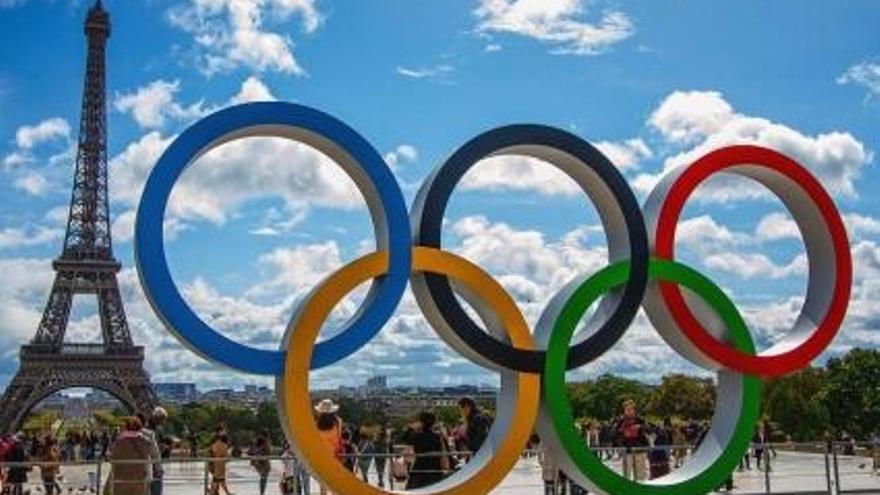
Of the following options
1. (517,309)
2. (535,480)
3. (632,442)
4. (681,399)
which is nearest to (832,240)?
(632,442)

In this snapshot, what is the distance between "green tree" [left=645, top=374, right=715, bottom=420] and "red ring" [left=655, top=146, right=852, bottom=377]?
56.8m

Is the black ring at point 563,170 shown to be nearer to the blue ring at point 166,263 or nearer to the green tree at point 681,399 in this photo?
the blue ring at point 166,263

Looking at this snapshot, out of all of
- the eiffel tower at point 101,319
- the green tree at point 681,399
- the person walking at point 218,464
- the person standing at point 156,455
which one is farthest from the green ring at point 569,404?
the green tree at point 681,399

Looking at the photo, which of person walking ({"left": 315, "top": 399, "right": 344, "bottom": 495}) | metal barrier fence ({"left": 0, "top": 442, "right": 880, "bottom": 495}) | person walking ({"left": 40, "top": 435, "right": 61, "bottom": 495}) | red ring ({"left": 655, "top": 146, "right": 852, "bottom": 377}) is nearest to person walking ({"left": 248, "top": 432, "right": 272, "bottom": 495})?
metal barrier fence ({"left": 0, "top": 442, "right": 880, "bottom": 495})

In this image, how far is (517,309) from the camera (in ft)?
44.5

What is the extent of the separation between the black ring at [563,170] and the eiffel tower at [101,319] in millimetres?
48197

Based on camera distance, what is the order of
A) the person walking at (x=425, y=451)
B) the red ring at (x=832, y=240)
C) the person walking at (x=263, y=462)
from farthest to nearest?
the person walking at (x=263, y=462)
the red ring at (x=832, y=240)
the person walking at (x=425, y=451)

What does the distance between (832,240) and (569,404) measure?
421 cm

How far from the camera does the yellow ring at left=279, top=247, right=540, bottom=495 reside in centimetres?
1225

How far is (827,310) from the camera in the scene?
573 inches

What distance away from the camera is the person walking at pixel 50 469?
13945 millimetres

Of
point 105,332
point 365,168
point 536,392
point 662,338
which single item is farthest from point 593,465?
point 105,332

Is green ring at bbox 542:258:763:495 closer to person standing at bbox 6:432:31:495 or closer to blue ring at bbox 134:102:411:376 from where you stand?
blue ring at bbox 134:102:411:376

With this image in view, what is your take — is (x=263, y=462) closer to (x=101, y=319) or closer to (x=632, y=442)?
(x=632, y=442)
